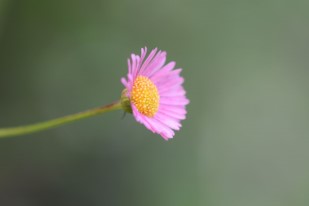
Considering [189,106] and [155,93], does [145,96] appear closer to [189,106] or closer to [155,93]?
[155,93]

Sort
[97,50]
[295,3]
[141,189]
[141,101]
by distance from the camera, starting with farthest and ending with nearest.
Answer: [295,3]
[97,50]
[141,189]
[141,101]

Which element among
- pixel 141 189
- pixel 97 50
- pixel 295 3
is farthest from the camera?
pixel 295 3

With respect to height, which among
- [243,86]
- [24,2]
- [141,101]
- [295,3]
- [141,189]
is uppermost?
[24,2]

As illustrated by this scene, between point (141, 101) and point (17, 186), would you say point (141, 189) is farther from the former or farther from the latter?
point (141, 101)

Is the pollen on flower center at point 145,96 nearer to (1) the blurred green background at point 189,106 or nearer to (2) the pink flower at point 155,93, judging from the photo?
(2) the pink flower at point 155,93

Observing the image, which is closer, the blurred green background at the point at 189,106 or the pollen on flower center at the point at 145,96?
the pollen on flower center at the point at 145,96

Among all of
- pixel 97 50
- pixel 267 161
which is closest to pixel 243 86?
pixel 267 161

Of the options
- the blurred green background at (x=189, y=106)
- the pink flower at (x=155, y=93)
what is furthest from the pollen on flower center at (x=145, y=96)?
the blurred green background at (x=189, y=106)

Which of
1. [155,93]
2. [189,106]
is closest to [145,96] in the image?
[155,93]
